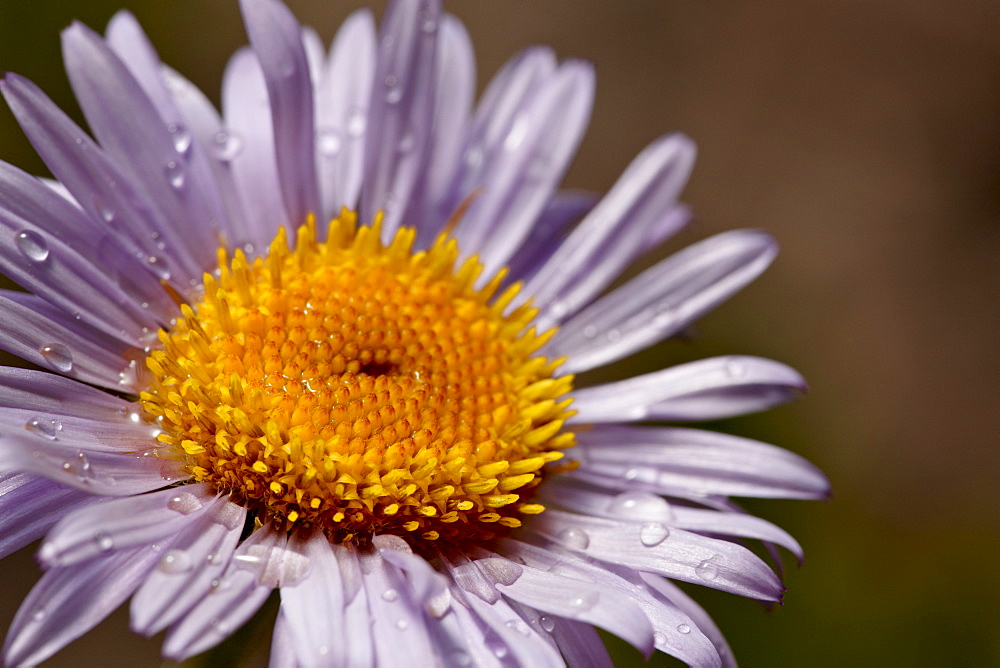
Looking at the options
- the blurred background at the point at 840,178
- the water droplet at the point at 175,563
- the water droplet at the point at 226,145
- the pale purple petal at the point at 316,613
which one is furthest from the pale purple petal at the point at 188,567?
the blurred background at the point at 840,178

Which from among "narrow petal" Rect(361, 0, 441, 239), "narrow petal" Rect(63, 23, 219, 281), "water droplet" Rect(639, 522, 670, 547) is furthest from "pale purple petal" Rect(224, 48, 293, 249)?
"water droplet" Rect(639, 522, 670, 547)

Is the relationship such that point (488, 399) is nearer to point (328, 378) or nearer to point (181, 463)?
point (328, 378)

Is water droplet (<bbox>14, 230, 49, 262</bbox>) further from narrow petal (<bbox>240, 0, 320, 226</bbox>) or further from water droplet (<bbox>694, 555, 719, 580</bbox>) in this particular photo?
water droplet (<bbox>694, 555, 719, 580</bbox>)

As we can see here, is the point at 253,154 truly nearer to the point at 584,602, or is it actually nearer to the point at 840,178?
the point at 584,602

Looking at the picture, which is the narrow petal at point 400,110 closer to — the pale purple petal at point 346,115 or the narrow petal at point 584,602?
the pale purple petal at point 346,115

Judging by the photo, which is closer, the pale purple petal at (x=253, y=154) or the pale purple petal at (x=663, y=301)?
the pale purple petal at (x=253, y=154)

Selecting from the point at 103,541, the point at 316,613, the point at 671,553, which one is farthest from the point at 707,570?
the point at 103,541
